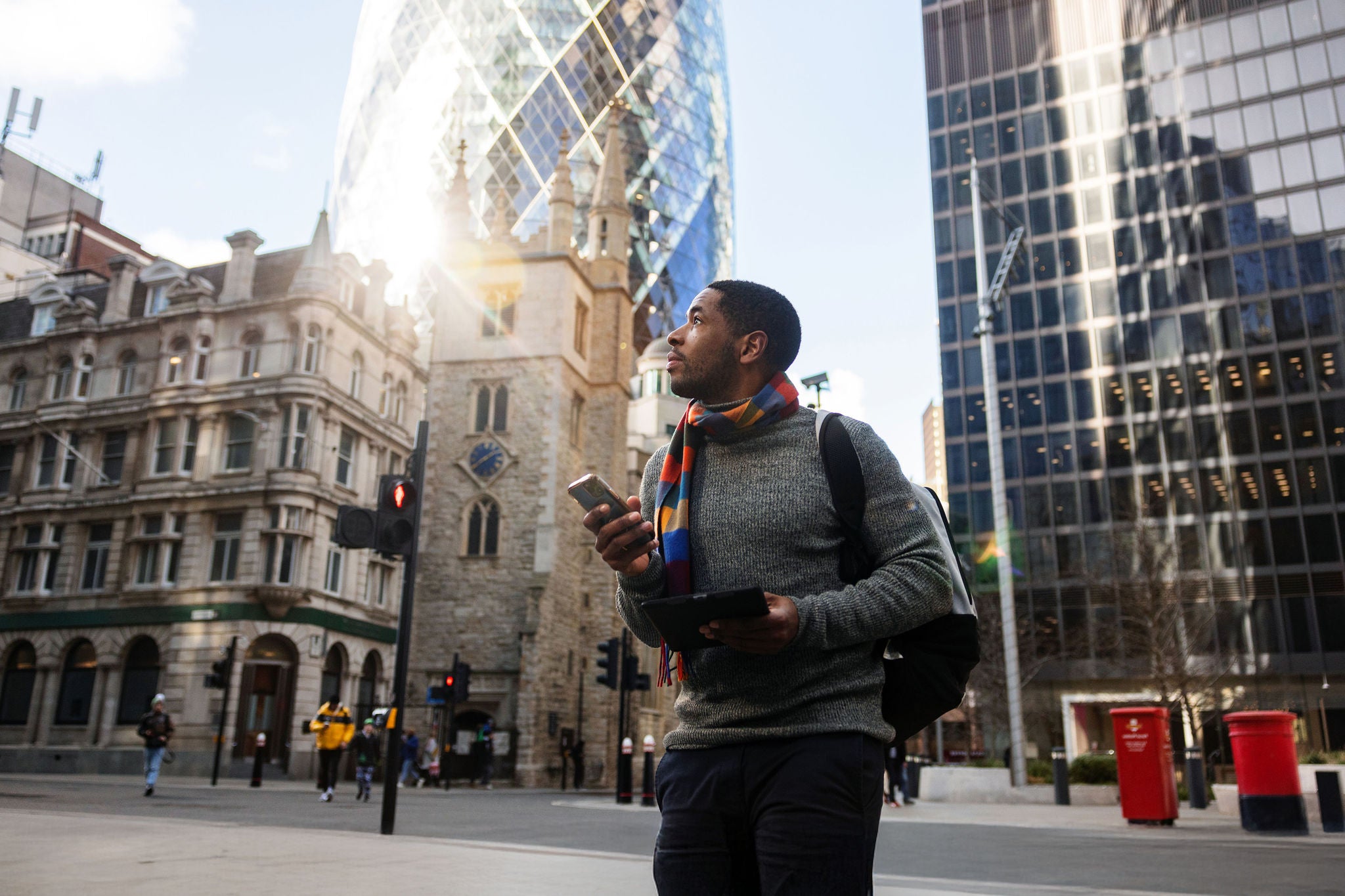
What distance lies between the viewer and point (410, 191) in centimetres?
7831

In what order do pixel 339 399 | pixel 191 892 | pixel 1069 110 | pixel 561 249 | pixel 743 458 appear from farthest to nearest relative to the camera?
pixel 1069 110 < pixel 561 249 < pixel 339 399 < pixel 191 892 < pixel 743 458

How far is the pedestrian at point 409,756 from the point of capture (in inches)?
1124

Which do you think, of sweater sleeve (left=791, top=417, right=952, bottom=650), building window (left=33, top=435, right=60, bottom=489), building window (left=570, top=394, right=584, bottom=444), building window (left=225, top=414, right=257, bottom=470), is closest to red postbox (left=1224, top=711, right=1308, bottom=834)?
sweater sleeve (left=791, top=417, right=952, bottom=650)

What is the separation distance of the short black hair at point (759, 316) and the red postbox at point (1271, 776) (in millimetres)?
11968

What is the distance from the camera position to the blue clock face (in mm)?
36844

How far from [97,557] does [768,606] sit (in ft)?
118

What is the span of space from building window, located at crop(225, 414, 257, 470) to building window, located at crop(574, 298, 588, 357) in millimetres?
12322

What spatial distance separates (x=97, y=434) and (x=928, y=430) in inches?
6091

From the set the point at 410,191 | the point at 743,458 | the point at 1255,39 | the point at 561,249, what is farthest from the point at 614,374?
the point at 410,191

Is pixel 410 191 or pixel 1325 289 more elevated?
pixel 410 191

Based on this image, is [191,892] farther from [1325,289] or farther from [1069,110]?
[1069,110]

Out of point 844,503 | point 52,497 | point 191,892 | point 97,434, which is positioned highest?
point 97,434

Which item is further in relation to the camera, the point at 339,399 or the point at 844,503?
the point at 339,399

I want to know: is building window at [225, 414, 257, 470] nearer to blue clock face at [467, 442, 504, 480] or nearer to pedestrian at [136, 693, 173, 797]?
blue clock face at [467, 442, 504, 480]
